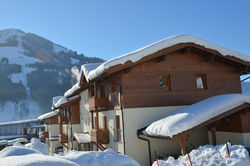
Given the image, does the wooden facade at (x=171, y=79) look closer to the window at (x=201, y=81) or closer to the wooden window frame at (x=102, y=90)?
the window at (x=201, y=81)

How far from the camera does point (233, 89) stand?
1488cm

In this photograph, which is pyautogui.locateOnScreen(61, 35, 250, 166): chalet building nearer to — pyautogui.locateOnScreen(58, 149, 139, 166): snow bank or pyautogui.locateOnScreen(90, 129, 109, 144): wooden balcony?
pyautogui.locateOnScreen(90, 129, 109, 144): wooden balcony

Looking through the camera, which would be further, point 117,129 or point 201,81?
point 201,81

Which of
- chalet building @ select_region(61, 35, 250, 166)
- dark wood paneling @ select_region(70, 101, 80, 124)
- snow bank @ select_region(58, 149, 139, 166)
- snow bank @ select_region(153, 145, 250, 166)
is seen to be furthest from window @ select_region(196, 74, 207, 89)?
dark wood paneling @ select_region(70, 101, 80, 124)

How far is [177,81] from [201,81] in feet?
6.57

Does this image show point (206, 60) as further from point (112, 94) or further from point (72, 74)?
point (72, 74)

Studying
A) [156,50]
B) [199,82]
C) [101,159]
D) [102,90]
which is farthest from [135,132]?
[101,159]

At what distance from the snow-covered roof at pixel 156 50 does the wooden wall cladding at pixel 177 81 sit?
0.83 m

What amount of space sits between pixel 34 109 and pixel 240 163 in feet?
252

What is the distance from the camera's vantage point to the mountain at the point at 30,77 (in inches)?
2960

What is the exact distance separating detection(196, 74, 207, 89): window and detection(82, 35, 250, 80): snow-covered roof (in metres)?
1.74

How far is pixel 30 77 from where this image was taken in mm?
86938

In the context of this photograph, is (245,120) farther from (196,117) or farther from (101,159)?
(101,159)

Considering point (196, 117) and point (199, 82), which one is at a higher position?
point (199, 82)
